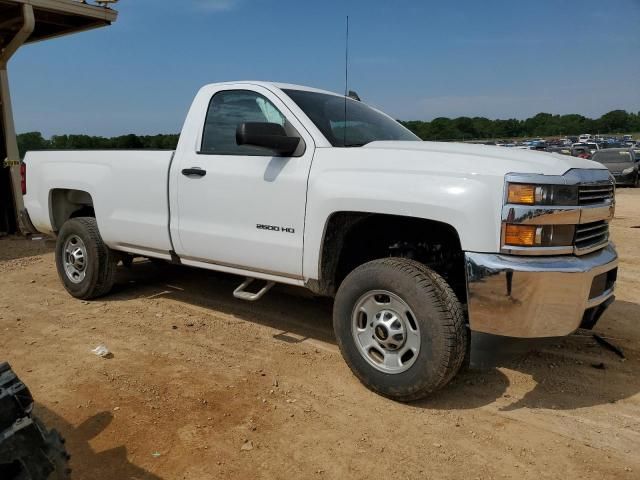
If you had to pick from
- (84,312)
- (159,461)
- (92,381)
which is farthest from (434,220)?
(84,312)

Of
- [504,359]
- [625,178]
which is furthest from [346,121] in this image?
[625,178]

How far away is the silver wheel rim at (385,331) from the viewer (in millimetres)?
3406

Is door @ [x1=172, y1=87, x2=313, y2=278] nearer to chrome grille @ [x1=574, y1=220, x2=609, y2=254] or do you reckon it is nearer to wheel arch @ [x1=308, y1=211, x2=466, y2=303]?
wheel arch @ [x1=308, y1=211, x2=466, y2=303]

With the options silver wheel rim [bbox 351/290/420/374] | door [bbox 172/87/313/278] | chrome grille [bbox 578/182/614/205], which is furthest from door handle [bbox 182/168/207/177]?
chrome grille [bbox 578/182/614/205]

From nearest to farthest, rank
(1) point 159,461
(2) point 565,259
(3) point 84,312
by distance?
(1) point 159,461
(2) point 565,259
(3) point 84,312

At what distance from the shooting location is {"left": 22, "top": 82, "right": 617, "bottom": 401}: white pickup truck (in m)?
3.03

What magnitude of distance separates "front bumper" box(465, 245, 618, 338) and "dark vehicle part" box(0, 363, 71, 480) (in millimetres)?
2189

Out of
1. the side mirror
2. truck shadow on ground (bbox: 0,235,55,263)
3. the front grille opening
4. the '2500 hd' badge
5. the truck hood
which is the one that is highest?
the side mirror

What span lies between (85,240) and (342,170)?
3188 millimetres

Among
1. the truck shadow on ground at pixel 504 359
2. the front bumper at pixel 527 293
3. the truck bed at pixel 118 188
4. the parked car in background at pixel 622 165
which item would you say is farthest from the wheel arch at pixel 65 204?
the parked car in background at pixel 622 165

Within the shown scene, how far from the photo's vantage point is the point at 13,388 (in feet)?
6.54

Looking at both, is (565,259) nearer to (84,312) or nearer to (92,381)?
(92,381)

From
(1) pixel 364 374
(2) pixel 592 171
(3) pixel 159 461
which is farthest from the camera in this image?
(1) pixel 364 374

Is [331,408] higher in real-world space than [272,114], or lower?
lower
